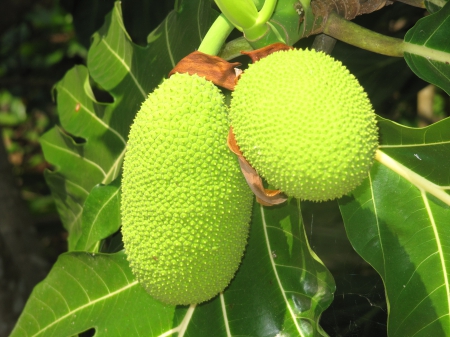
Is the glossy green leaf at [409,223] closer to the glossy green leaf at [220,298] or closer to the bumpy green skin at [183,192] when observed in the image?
the glossy green leaf at [220,298]

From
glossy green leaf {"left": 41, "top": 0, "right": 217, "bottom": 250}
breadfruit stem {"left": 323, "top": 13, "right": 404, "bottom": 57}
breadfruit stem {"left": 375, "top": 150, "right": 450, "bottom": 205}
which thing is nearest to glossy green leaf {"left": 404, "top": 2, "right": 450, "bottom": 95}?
breadfruit stem {"left": 323, "top": 13, "right": 404, "bottom": 57}

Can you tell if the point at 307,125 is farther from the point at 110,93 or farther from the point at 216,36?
the point at 110,93

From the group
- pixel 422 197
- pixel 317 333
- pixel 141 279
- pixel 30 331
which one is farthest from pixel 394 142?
pixel 30 331

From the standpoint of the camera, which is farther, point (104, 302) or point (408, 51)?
point (104, 302)

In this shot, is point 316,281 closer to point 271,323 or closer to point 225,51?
point 271,323

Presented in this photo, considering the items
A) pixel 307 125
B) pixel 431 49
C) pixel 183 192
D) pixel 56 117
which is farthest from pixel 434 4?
pixel 56 117

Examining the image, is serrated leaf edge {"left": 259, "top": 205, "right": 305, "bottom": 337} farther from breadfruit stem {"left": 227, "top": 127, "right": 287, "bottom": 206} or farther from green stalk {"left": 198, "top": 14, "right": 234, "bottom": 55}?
green stalk {"left": 198, "top": 14, "right": 234, "bottom": 55}

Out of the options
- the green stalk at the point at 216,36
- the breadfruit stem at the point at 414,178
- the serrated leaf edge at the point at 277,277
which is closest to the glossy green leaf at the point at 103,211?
the serrated leaf edge at the point at 277,277

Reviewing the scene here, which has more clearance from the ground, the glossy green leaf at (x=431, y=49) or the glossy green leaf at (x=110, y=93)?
the glossy green leaf at (x=431, y=49)
